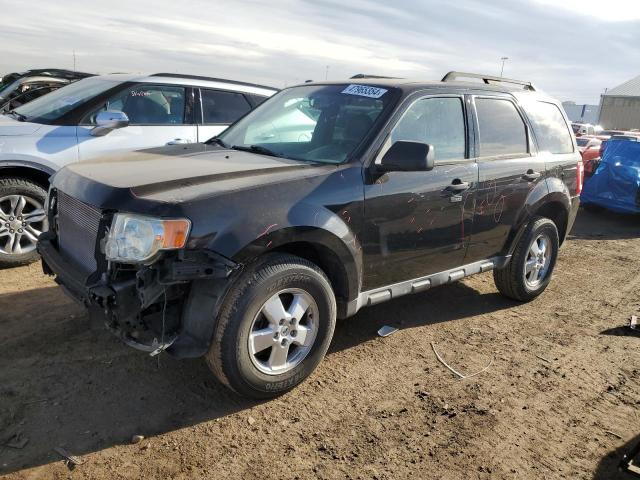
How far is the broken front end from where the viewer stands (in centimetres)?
267

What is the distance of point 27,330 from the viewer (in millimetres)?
3924

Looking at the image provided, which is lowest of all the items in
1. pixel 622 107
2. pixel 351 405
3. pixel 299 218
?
pixel 351 405

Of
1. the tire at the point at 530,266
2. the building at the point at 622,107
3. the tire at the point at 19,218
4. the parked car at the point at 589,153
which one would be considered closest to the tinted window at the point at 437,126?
the tire at the point at 530,266

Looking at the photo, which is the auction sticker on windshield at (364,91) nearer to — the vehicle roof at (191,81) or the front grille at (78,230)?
the front grille at (78,230)

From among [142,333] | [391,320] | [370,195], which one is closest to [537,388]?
[391,320]

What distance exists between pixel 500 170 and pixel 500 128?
1.29 ft

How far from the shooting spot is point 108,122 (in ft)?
17.1

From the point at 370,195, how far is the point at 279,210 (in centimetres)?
73

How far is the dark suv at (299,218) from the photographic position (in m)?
2.77

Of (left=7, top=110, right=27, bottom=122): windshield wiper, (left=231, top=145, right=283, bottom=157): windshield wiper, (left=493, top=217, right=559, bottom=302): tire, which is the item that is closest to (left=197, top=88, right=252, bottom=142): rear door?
(left=7, top=110, right=27, bottom=122): windshield wiper

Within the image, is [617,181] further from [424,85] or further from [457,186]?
[424,85]

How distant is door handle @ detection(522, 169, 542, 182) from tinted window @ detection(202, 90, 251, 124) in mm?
3398

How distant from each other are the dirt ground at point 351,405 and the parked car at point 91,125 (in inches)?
31.0

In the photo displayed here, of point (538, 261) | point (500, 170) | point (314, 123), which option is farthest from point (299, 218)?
point (538, 261)
